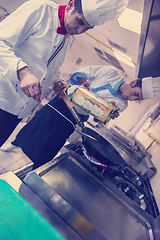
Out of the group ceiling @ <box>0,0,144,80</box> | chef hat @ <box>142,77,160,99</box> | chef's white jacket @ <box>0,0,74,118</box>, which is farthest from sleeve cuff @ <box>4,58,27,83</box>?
ceiling @ <box>0,0,144,80</box>

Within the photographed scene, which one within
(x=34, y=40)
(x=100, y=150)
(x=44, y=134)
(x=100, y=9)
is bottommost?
(x=44, y=134)

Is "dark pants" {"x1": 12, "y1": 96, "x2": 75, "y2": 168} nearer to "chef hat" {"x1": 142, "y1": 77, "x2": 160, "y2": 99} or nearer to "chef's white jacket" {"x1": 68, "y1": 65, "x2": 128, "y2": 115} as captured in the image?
"chef's white jacket" {"x1": 68, "y1": 65, "x2": 128, "y2": 115}

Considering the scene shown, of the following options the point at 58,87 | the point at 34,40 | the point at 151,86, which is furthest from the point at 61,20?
the point at 151,86

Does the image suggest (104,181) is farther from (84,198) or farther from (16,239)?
(16,239)

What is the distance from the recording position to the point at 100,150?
0.68 metres

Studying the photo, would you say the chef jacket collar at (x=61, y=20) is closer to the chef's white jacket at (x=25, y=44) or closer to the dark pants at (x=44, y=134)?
the chef's white jacket at (x=25, y=44)

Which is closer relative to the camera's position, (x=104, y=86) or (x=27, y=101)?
(x=27, y=101)

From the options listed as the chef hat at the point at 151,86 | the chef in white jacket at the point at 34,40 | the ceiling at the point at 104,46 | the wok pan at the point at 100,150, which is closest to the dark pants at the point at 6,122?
the chef in white jacket at the point at 34,40

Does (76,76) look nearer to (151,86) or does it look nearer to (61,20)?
(61,20)

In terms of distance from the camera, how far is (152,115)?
4.25 ft

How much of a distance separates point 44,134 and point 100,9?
722mm

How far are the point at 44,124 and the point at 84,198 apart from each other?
0.55 m

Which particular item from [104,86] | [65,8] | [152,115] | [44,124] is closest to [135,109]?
[152,115]

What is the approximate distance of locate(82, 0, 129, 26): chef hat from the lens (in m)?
0.55
